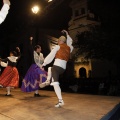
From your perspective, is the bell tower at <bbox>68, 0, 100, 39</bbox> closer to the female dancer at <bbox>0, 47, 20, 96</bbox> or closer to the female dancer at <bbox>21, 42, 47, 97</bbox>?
the female dancer at <bbox>0, 47, 20, 96</bbox>

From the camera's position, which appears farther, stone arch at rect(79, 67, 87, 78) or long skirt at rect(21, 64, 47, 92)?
stone arch at rect(79, 67, 87, 78)

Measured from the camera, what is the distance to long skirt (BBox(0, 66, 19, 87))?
7.12m

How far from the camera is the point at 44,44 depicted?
2808 centimetres

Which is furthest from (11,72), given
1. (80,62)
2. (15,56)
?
(80,62)

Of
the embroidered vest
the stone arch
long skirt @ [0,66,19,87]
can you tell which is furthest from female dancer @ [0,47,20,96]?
the stone arch

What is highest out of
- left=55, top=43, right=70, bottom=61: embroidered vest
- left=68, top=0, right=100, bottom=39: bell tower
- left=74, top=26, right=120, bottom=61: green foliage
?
left=68, top=0, right=100, bottom=39: bell tower

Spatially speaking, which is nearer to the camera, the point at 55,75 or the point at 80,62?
the point at 55,75

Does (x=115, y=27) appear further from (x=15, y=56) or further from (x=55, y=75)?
(x=55, y=75)

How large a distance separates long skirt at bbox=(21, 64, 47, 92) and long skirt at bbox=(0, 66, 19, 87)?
0.66 m

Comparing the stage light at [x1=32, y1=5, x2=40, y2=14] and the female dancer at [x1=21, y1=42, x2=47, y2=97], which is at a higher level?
the stage light at [x1=32, y1=5, x2=40, y2=14]

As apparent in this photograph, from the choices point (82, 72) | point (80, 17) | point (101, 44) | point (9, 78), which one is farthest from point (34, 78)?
point (80, 17)

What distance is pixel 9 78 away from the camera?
720cm

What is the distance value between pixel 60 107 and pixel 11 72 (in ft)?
10.5

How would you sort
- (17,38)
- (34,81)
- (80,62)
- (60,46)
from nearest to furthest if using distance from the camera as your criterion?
(60,46) → (34,81) → (17,38) → (80,62)
